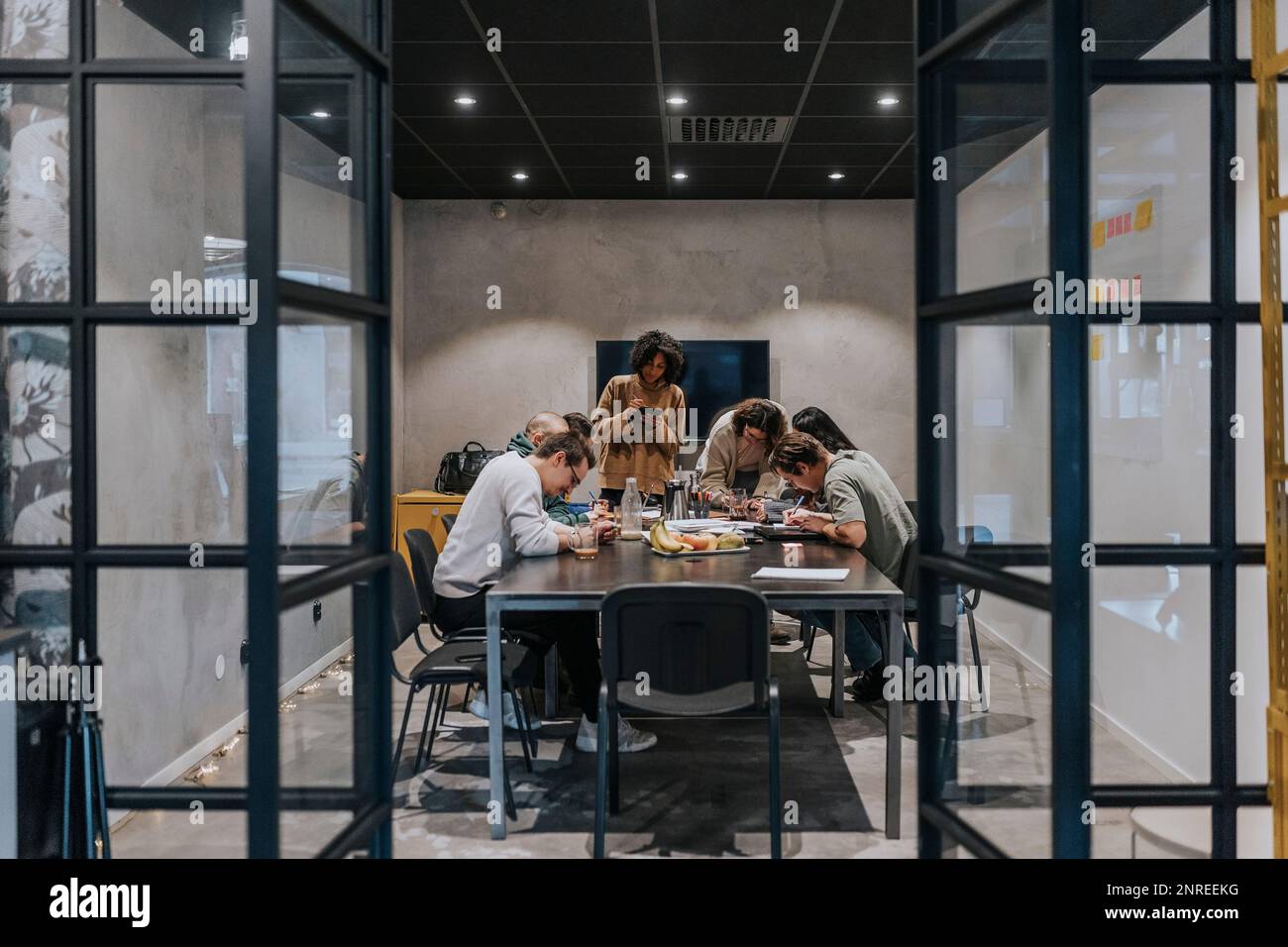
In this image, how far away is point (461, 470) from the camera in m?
6.97

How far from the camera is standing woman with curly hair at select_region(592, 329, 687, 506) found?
204 inches

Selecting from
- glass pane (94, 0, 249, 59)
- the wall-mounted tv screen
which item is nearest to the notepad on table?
glass pane (94, 0, 249, 59)

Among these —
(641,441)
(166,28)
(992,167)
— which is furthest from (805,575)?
(166,28)

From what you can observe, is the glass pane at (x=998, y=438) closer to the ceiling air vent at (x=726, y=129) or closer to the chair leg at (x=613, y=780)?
the chair leg at (x=613, y=780)

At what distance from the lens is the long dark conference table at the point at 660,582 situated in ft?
9.82

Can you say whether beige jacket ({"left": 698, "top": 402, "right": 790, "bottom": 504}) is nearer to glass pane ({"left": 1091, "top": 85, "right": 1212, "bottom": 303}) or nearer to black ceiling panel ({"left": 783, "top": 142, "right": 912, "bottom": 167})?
black ceiling panel ({"left": 783, "top": 142, "right": 912, "bottom": 167})

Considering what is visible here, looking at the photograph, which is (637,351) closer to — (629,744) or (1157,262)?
(629,744)

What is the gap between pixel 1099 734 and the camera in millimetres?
1888

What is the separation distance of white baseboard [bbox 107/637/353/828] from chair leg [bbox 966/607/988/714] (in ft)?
3.80

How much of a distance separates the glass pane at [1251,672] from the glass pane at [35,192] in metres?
2.55

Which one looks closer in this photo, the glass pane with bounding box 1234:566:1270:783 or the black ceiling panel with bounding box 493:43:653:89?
the glass pane with bounding box 1234:566:1270:783

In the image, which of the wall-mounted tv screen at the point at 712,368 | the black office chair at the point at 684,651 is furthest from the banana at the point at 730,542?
the wall-mounted tv screen at the point at 712,368

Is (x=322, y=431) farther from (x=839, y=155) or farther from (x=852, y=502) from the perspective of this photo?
(x=839, y=155)

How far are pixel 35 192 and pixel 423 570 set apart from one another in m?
2.07
